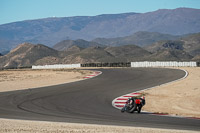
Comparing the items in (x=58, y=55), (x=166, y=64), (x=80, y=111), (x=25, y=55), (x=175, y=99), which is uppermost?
(x=58, y=55)

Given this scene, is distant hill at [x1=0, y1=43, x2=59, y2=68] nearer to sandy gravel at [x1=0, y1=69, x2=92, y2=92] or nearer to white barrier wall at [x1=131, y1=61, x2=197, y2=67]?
white barrier wall at [x1=131, y1=61, x2=197, y2=67]

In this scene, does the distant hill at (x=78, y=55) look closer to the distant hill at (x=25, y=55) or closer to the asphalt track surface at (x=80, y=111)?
the distant hill at (x=25, y=55)

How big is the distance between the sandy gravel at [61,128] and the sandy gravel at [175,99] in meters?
4.66

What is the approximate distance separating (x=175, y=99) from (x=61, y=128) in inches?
440

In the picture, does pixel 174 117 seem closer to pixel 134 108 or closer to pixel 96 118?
pixel 134 108

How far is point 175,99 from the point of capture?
2358cm

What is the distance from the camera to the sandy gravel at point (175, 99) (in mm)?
19359

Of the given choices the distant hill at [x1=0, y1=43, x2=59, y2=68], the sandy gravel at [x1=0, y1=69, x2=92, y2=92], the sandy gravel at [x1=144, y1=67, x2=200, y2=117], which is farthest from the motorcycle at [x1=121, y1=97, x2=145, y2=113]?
the distant hill at [x1=0, y1=43, x2=59, y2=68]

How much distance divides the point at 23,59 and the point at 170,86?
122 meters

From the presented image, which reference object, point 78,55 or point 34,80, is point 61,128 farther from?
point 78,55

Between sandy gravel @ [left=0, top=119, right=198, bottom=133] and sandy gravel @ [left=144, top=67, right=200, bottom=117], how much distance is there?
4.66m

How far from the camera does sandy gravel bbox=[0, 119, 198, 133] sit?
44.6ft

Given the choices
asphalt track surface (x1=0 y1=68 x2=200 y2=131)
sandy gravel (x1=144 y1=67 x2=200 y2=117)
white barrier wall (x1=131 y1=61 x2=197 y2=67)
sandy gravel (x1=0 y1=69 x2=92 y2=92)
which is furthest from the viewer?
white barrier wall (x1=131 y1=61 x2=197 y2=67)

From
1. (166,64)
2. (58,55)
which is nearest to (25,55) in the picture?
(58,55)
